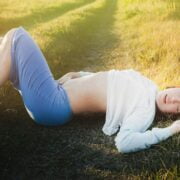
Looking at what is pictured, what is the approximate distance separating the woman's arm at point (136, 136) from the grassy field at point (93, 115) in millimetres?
73

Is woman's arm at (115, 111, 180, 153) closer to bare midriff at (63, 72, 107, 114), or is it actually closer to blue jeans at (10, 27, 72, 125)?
bare midriff at (63, 72, 107, 114)

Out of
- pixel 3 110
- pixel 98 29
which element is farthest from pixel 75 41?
pixel 3 110

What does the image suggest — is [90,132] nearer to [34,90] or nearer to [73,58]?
[34,90]

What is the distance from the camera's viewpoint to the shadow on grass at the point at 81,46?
7.78 m

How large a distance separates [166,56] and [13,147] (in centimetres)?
370

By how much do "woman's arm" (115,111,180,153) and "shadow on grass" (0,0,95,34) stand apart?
25.7ft

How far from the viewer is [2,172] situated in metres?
4.07

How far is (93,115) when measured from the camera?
5.11m

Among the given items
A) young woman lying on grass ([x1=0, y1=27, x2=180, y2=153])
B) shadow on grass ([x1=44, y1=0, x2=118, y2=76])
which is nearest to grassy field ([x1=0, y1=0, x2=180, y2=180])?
shadow on grass ([x1=44, y1=0, x2=118, y2=76])

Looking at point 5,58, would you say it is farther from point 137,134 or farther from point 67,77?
point 137,134

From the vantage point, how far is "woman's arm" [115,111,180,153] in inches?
165

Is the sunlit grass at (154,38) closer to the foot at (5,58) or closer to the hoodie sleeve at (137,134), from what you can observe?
the hoodie sleeve at (137,134)

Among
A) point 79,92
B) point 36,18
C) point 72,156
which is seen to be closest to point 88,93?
point 79,92

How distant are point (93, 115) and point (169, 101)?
90cm
